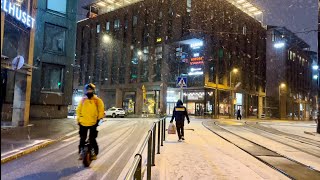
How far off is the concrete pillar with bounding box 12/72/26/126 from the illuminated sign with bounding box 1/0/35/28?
117 inches

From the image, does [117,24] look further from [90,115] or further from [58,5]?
[90,115]

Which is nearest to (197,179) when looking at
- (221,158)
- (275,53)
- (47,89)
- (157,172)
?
(157,172)

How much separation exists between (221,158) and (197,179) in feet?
8.89

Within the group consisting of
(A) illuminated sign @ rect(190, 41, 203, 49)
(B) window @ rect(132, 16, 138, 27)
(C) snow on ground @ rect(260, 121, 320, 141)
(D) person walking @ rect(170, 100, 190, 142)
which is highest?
(B) window @ rect(132, 16, 138, 27)

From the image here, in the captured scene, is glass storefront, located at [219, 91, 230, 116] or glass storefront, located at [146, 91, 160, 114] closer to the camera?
glass storefront, located at [219, 91, 230, 116]

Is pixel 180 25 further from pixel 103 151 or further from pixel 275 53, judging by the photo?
pixel 103 151

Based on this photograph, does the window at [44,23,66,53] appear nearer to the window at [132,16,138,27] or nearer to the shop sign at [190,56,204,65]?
the shop sign at [190,56,204,65]

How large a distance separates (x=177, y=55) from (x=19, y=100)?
122ft

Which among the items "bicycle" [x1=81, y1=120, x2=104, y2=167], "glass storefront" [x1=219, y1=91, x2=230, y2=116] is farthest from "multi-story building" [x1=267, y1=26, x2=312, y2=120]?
"bicycle" [x1=81, y1=120, x2=104, y2=167]

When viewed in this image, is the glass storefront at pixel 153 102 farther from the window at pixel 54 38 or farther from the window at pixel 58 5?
the window at pixel 58 5

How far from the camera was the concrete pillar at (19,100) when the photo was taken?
1792 centimetres

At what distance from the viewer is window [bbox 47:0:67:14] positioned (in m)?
28.0

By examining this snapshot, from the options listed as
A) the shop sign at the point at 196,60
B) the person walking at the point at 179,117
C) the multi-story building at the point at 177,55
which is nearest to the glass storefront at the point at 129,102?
the multi-story building at the point at 177,55

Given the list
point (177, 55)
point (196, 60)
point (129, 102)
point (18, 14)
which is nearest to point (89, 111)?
point (18, 14)
